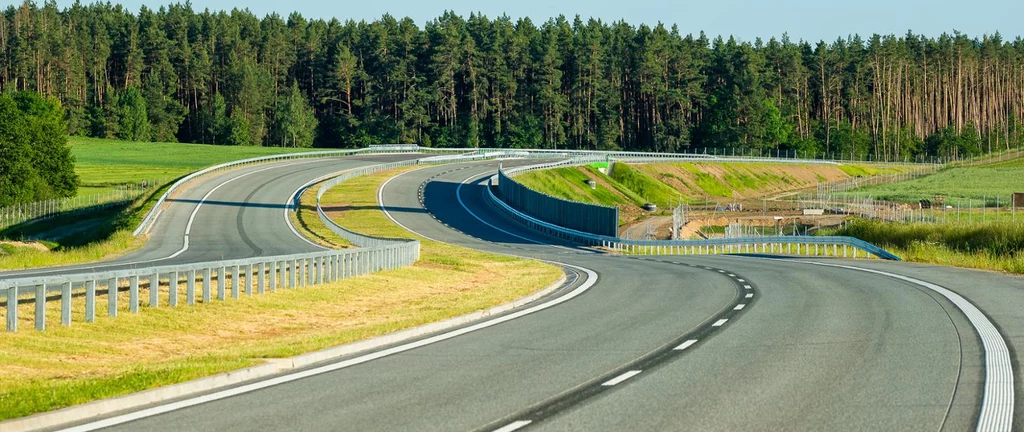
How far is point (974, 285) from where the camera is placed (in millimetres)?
23781

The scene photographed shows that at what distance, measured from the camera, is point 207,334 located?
55.1 feet

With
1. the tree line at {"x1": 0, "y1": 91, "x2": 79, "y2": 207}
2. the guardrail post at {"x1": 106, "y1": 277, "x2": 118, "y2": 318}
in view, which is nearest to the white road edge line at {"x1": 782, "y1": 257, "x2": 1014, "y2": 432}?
the guardrail post at {"x1": 106, "y1": 277, "x2": 118, "y2": 318}

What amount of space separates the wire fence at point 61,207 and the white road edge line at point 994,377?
209ft

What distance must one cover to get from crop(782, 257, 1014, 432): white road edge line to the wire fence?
6368 centimetres

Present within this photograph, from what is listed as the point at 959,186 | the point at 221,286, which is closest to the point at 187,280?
the point at 221,286

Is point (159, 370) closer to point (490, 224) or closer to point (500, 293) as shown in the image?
point (500, 293)

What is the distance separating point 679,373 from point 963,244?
105 feet

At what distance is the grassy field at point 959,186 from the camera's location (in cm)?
9894

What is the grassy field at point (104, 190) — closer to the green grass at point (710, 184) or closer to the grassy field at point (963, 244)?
the grassy field at point (963, 244)

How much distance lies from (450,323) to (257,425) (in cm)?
797

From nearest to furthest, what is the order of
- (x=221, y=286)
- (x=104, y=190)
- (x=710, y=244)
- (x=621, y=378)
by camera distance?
(x=621, y=378) < (x=221, y=286) < (x=710, y=244) < (x=104, y=190)

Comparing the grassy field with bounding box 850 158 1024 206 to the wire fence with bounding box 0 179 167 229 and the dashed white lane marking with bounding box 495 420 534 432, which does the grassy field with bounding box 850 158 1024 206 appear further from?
the dashed white lane marking with bounding box 495 420 534 432

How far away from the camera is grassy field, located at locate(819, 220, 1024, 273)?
33.0 meters

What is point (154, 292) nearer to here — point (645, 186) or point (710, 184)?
point (645, 186)
